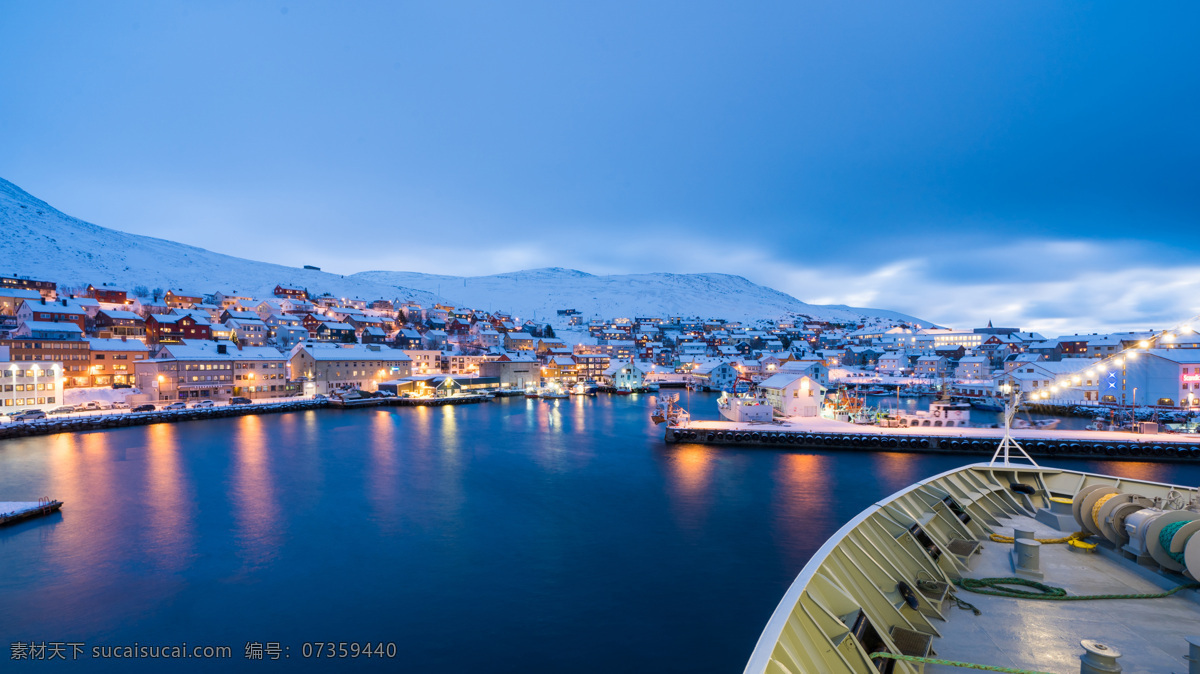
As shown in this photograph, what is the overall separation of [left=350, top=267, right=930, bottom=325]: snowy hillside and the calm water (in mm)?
112055

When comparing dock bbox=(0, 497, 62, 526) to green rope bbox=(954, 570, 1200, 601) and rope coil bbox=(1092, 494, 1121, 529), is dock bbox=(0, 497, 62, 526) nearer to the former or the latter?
green rope bbox=(954, 570, 1200, 601)

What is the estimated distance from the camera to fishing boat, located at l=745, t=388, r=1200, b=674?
2.55 m

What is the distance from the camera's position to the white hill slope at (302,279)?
280ft

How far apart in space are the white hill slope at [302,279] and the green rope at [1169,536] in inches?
3722

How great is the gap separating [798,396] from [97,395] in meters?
34.6

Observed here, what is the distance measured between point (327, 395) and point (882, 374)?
48.1m

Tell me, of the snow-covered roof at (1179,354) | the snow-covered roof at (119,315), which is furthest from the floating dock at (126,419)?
the snow-covered roof at (1179,354)

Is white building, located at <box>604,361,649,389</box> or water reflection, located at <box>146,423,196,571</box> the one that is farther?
white building, located at <box>604,361,649,389</box>

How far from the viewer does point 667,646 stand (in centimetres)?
695

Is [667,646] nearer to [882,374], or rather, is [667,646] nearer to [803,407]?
[803,407]

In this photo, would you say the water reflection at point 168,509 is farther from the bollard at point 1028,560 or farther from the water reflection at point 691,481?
the bollard at point 1028,560

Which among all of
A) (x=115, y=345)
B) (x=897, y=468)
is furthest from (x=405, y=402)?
(x=897, y=468)

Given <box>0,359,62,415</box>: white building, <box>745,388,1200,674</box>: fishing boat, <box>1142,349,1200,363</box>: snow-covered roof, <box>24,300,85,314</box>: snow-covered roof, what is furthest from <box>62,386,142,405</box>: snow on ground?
<box>1142,349,1200,363</box>: snow-covered roof

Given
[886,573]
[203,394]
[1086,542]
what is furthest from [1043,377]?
[203,394]
